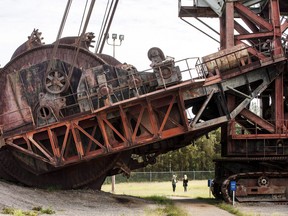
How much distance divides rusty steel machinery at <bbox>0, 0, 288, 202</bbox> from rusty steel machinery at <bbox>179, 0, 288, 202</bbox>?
0.04m

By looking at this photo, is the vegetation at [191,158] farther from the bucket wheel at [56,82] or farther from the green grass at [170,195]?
the bucket wheel at [56,82]

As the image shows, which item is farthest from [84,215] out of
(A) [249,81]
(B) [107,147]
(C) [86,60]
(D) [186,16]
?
(D) [186,16]

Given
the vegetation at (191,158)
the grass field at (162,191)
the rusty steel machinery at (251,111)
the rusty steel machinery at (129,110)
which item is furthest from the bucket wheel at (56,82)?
the vegetation at (191,158)

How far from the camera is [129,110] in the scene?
1875 cm

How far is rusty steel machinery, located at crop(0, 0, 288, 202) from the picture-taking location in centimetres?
1861

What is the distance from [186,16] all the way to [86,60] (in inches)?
339

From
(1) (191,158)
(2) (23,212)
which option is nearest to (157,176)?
(1) (191,158)

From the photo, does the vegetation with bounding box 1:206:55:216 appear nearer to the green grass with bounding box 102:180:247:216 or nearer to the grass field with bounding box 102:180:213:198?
the green grass with bounding box 102:180:247:216

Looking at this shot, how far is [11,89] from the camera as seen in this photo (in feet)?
64.7

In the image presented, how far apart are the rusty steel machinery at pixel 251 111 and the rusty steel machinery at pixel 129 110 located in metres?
0.04

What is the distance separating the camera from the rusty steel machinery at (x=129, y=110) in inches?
733

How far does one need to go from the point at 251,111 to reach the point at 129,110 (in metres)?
5.84

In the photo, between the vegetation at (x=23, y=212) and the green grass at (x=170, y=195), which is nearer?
the vegetation at (x=23, y=212)

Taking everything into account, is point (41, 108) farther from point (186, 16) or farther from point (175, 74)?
point (186, 16)
